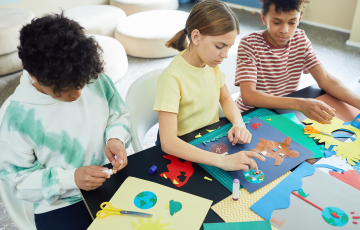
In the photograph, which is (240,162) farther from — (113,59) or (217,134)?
(113,59)

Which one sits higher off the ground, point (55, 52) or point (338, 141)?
point (55, 52)

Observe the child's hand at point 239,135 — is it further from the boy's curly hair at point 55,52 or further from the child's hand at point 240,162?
the boy's curly hair at point 55,52

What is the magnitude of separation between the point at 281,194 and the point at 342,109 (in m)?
0.60

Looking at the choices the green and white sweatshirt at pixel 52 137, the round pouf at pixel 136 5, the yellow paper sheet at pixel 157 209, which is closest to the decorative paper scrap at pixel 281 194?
the yellow paper sheet at pixel 157 209

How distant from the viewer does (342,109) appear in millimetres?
1160

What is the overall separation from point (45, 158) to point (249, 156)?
2.08 feet

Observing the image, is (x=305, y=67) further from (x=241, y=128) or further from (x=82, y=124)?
(x=82, y=124)

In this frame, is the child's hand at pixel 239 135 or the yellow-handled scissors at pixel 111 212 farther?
the child's hand at pixel 239 135

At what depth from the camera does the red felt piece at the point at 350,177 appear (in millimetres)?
816

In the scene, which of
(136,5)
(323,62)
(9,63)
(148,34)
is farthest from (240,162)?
(136,5)

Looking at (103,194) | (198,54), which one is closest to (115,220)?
(103,194)

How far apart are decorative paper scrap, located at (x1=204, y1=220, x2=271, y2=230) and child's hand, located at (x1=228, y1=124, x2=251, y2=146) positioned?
30 cm

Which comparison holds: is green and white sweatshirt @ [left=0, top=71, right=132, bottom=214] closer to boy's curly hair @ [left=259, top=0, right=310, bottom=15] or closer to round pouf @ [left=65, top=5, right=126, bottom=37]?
boy's curly hair @ [left=259, top=0, right=310, bottom=15]

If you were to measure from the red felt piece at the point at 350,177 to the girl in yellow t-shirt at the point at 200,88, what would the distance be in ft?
0.72
